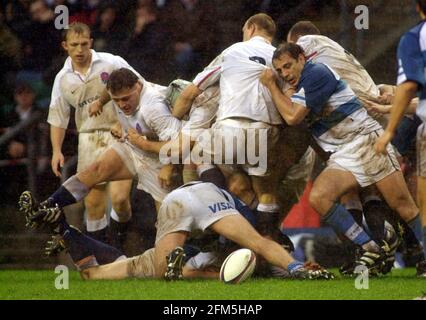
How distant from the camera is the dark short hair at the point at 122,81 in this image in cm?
854

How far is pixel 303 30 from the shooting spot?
28.3ft

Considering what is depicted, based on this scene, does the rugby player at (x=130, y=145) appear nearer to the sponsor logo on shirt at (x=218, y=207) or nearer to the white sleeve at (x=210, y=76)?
the white sleeve at (x=210, y=76)

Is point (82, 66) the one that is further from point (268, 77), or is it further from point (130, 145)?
point (268, 77)

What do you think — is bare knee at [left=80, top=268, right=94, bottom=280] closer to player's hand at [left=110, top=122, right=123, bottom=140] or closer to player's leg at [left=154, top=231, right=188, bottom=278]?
player's leg at [left=154, top=231, right=188, bottom=278]

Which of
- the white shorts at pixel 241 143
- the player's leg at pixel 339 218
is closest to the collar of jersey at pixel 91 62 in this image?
the white shorts at pixel 241 143

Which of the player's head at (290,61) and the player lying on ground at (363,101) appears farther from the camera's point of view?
the player lying on ground at (363,101)

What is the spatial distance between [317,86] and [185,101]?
1065 millimetres

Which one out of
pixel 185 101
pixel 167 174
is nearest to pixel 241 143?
pixel 185 101

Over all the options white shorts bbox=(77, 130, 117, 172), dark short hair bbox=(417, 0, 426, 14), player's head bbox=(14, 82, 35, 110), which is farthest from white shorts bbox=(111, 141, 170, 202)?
dark short hair bbox=(417, 0, 426, 14)

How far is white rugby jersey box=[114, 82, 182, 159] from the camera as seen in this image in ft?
28.1

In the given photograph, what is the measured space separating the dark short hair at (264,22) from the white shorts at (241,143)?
72cm

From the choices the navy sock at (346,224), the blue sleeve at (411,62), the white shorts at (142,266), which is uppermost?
the blue sleeve at (411,62)
